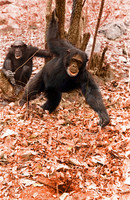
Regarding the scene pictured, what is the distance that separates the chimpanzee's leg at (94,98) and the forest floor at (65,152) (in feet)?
1.27

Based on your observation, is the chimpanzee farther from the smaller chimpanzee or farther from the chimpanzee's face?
the chimpanzee's face

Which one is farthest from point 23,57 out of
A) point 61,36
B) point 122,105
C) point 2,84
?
point 122,105

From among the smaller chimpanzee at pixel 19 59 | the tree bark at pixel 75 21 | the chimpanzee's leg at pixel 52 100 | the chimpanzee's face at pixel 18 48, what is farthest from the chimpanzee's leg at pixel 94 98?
the chimpanzee's face at pixel 18 48

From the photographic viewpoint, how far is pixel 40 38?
1080 cm

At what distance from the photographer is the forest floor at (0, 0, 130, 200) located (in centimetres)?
356

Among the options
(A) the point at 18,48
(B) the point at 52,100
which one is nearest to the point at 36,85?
(B) the point at 52,100

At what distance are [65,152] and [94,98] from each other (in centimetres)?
131

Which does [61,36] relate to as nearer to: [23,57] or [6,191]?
[23,57]

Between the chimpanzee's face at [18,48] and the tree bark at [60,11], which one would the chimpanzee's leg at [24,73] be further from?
the tree bark at [60,11]

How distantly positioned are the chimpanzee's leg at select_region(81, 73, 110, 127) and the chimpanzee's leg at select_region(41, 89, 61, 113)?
3.14ft

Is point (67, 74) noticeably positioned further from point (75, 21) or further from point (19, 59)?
point (19, 59)

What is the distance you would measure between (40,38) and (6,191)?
8.57 metres

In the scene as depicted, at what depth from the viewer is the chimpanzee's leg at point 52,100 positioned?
18.4 feet

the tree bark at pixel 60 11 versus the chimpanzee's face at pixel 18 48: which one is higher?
the tree bark at pixel 60 11
